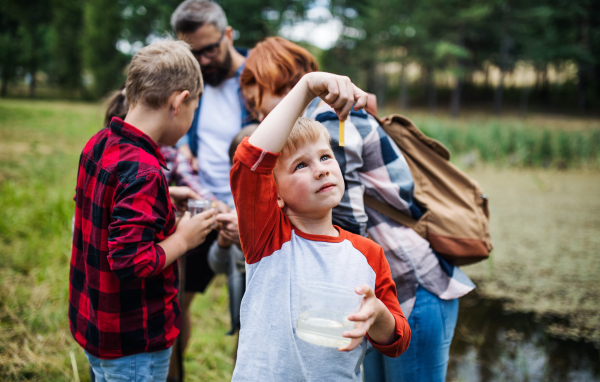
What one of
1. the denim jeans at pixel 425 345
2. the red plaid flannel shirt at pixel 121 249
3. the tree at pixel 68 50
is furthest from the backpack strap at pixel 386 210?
the tree at pixel 68 50

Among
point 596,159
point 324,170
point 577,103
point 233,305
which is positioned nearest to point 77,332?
point 233,305

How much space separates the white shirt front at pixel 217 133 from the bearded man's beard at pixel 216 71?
1.2 inches

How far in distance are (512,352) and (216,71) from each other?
2508mm

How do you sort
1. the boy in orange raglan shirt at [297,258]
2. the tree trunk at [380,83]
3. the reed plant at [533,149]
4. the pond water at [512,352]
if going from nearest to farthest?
the boy in orange raglan shirt at [297,258], the pond water at [512,352], the reed plant at [533,149], the tree trunk at [380,83]

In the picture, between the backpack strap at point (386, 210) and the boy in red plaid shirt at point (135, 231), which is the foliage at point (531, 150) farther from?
the boy in red plaid shirt at point (135, 231)

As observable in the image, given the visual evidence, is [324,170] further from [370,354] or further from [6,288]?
[6,288]

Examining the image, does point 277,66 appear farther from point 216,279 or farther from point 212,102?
point 216,279

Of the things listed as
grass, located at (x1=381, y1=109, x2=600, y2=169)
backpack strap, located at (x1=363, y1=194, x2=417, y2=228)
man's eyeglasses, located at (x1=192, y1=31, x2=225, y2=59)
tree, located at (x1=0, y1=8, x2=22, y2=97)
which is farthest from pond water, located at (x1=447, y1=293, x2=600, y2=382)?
tree, located at (x1=0, y1=8, x2=22, y2=97)

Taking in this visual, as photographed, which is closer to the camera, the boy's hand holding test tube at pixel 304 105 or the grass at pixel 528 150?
the boy's hand holding test tube at pixel 304 105

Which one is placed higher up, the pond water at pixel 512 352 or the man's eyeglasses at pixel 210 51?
the man's eyeglasses at pixel 210 51

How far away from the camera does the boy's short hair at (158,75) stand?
1.21 meters

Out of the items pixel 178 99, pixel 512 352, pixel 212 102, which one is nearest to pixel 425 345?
pixel 178 99

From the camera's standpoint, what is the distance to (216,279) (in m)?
3.55

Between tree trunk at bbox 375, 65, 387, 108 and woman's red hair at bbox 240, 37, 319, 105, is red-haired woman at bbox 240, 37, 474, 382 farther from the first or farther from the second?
tree trunk at bbox 375, 65, 387, 108
